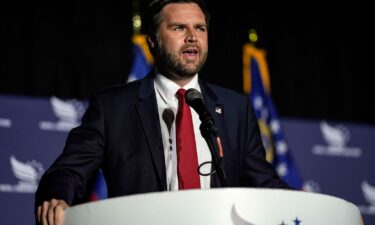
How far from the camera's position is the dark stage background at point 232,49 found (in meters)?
4.70

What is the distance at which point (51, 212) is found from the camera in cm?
180

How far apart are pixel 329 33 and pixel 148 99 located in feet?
11.6

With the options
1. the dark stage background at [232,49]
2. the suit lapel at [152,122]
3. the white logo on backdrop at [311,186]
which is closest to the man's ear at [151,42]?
the suit lapel at [152,122]

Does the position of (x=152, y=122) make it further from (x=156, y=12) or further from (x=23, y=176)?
(x=23, y=176)

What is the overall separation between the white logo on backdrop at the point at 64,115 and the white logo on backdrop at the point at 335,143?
1.73m

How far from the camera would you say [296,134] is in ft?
16.3

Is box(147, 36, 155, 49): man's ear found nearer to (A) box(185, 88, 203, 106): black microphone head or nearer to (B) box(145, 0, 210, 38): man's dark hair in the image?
(B) box(145, 0, 210, 38): man's dark hair

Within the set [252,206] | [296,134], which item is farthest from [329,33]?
[252,206]

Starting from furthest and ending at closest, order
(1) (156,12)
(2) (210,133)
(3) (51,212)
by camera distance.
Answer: (1) (156,12) → (2) (210,133) → (3) (51,212)

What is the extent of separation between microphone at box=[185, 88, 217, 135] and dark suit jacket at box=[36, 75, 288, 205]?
213mm

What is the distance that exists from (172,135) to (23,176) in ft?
6.55

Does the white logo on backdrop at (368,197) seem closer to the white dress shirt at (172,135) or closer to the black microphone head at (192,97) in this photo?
the white dress shirt at (172,135)

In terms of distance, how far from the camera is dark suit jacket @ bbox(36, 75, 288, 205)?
219cm

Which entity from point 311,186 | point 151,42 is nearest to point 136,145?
point 151,42
